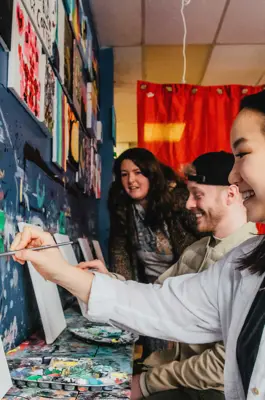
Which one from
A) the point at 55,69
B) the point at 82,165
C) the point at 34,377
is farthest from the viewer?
the point at 82,165

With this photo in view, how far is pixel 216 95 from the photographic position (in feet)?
12.3

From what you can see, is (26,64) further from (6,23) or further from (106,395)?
(106,395)

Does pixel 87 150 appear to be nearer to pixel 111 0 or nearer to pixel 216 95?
pixel 111 0

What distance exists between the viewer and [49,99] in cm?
161

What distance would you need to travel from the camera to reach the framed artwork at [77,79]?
2.21m

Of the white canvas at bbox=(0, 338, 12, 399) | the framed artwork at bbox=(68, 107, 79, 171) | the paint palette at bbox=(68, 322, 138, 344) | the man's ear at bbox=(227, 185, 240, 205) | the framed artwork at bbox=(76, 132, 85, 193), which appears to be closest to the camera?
the white canvas at bbox=(0, 338, 12, 399)

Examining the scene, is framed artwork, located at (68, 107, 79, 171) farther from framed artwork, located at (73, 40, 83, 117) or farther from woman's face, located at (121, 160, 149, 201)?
woman's face, located at (121, 160, 149, 201)

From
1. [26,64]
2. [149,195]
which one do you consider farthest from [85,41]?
[26,64]

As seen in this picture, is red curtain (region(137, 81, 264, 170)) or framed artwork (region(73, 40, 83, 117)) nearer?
framed artwork (region(73, 40, 83, 117))

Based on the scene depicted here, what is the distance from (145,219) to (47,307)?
1316 mm

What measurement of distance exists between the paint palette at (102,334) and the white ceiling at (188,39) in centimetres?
221

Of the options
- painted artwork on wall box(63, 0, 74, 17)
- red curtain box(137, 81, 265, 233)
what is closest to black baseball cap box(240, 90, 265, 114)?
painted artwork on wall box(63, 0, 74, 17)

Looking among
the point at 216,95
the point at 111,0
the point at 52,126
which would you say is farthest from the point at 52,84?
the point at 216,95

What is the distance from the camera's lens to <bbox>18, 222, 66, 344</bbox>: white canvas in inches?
50.3
